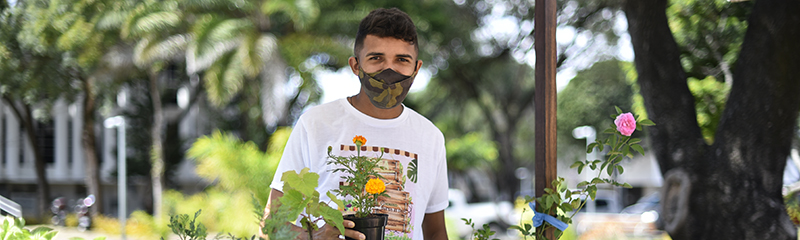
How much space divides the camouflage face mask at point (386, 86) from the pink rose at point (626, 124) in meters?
0.67

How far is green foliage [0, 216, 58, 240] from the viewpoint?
6.53 feet

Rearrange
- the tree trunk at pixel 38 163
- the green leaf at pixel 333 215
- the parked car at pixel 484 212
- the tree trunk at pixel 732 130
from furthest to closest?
the parked car at pixel 484 212
the tree trunk at pixel 38 163
the tree trunk at pixel 732 130
the green leaf at pixel 333 215

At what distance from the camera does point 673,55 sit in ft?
15.3

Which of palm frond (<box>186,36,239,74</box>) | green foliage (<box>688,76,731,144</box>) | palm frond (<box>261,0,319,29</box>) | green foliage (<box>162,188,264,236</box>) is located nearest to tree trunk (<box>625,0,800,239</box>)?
green foliage (<box>688,76,731,144</box>)

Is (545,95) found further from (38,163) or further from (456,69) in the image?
(456,69)

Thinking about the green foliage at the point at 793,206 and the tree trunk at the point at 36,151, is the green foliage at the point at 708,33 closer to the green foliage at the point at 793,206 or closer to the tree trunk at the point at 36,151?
the green foliage at the point at 793,206

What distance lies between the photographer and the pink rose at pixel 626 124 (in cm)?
189

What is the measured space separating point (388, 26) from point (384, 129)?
0.32m

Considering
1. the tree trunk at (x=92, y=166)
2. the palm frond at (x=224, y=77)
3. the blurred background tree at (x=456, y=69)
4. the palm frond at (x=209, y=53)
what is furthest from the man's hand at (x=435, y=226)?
the tree trunk at (x=92, y=166)

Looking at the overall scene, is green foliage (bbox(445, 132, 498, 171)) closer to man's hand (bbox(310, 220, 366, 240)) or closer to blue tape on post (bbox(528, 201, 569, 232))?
blue tape on post (bbox(528, 201, 569, 232))

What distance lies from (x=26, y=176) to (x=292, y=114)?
30.7ft

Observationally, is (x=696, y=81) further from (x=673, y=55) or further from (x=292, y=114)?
(x=292, y=114)

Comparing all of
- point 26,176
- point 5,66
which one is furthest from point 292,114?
point 5,66

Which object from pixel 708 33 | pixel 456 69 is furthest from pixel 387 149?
pixel 456 69
